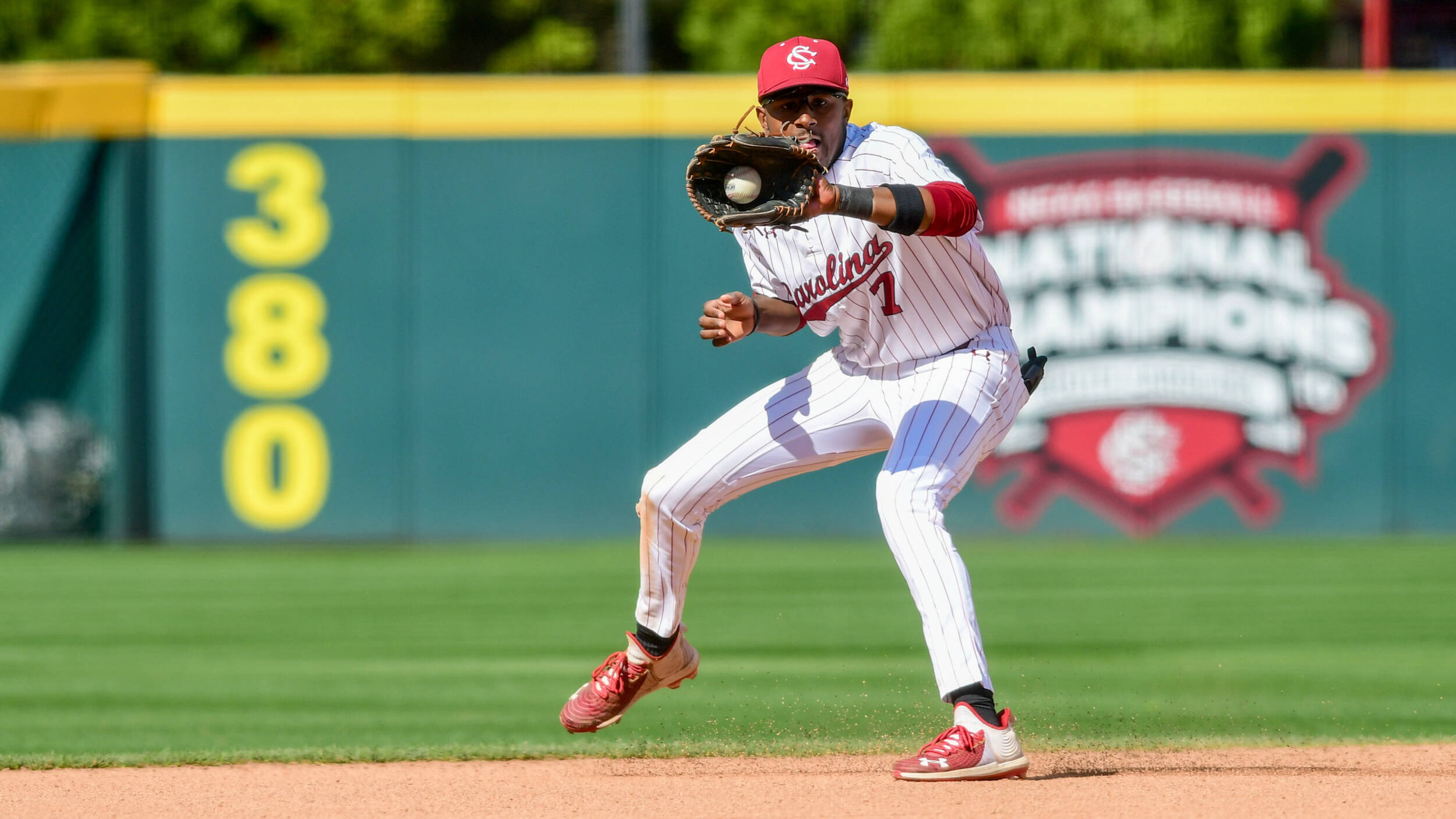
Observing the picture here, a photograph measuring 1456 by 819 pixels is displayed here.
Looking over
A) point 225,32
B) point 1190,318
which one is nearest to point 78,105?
point 1190,318

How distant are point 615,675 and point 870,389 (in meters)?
0.97

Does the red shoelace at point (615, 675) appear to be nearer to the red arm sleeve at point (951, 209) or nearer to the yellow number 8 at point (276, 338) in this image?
the red arm sleeve at point (951, 209)

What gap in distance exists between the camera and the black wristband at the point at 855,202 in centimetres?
362

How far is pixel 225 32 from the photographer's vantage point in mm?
18516

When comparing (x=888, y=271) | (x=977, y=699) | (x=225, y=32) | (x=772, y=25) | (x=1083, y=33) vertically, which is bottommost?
(x=977, y=699)

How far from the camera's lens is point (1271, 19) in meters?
16.8

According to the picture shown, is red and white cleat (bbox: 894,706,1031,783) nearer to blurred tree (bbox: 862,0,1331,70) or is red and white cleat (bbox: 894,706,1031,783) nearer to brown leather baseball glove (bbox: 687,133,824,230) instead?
brown leather baseball glove (bbox: 687,133,824,230)

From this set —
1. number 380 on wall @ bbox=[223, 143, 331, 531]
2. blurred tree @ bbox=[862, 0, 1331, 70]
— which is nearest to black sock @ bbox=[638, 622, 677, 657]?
number 380 on wall @ bbox=[223, 143, 331, 531]

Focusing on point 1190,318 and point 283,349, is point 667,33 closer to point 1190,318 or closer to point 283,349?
point 283,349

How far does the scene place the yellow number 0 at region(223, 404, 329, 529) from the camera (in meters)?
10.8

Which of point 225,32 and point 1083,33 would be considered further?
point 225,32

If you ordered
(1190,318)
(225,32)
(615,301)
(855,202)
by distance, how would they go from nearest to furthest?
(855,202) → (1190,318) → (615,301) → (225,32)

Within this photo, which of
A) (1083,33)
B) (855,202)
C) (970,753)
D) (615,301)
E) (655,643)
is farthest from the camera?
(1083,33)

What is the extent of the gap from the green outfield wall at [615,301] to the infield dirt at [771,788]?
646 centimetres
